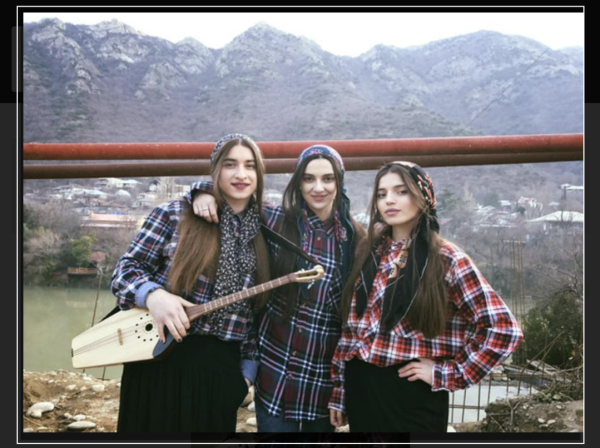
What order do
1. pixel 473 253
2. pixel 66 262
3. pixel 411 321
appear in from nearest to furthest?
pixel 411 321, pixel 473 253, pixel 66 262

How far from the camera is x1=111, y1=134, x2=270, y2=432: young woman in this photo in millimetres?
2752

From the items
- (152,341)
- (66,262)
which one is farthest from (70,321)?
(152,341)

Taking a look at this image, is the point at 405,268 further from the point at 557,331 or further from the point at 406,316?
the point at 557,331

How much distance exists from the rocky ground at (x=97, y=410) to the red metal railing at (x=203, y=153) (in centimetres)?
108

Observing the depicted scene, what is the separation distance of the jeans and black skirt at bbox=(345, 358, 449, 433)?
0.13 m

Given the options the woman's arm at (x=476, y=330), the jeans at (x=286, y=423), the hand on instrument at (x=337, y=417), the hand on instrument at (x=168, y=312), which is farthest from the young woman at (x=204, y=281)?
the woman's arm at (x=476, y=330)

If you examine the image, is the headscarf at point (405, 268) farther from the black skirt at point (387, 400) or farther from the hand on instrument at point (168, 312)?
the hand on instrument at point (168, 312)

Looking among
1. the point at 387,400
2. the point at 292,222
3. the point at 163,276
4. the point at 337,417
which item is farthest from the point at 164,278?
the point at 387,400

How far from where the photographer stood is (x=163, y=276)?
2770mm

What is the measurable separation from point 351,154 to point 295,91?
52cm

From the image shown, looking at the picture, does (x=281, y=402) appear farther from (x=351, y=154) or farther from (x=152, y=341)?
(x=351, y=154)

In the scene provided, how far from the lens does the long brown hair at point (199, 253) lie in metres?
2.75

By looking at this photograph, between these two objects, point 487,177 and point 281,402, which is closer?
point 281,402

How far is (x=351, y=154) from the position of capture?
9.74 ft
